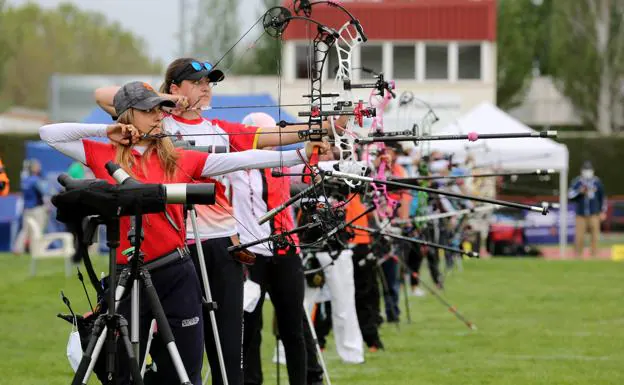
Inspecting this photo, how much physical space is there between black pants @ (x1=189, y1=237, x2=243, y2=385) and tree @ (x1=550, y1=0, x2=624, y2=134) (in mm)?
51816

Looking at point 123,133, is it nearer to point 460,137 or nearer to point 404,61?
point 460,137

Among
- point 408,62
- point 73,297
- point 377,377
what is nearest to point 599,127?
point 408,62

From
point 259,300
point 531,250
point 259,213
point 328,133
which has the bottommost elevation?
point 531,250

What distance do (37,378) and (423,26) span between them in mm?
40095

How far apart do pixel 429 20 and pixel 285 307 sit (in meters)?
41.7

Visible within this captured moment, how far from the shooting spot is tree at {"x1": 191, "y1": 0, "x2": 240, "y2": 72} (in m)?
75.6

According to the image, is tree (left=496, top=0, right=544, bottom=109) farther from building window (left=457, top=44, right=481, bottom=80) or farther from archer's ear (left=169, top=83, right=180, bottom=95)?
archer's ear (left=169, top=83, right=180, bottom=95)

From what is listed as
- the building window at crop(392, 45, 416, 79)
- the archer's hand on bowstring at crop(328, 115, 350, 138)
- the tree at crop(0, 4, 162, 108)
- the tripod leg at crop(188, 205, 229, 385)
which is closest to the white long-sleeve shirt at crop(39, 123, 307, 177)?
the archer's hand on bowstring at crop(328, 115, 350, 138)

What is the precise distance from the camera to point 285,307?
874 centimetres

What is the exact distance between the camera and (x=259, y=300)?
8.59m

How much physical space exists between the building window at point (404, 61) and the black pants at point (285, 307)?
4094 cm

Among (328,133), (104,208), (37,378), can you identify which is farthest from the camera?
(37,378)

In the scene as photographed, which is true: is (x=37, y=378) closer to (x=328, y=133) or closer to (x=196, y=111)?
(x=196, y=111)

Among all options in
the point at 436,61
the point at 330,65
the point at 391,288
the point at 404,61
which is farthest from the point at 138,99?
the point at 436,61
